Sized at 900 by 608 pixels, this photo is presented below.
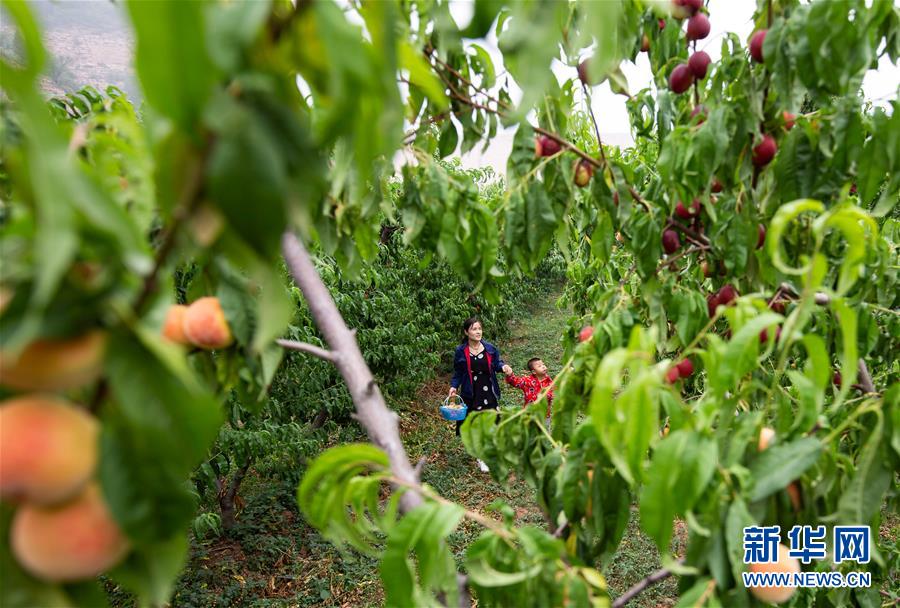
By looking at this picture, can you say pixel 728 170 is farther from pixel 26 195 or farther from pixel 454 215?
pixel 26 195

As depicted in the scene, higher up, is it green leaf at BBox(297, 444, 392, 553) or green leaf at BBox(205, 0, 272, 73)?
green leaf at BBox(205, 0, 272, 73)

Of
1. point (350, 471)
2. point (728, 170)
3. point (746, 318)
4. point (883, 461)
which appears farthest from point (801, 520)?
point (728, 170)

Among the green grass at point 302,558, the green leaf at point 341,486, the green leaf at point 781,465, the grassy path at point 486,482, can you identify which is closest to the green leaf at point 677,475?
the green leaf at point 781,465

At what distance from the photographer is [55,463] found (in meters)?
0.41

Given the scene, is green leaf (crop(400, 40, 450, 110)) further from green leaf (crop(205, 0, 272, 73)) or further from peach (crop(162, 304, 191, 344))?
peach (crop(162, 304, 191, 344))

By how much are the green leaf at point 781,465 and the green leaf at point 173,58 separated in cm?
71

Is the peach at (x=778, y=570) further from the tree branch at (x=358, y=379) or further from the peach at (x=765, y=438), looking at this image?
the tree branch at (x=358, y=379)

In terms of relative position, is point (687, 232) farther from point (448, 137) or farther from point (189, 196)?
point (189, 196)

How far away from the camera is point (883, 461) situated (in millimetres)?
765

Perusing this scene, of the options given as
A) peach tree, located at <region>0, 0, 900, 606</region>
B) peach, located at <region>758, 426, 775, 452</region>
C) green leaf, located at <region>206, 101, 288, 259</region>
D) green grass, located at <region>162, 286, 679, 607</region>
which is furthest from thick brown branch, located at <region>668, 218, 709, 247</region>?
green grass, located at <region>162, 286, 679, 607</region>

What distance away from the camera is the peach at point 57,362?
0.40 meters

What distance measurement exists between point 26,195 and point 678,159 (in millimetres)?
1088

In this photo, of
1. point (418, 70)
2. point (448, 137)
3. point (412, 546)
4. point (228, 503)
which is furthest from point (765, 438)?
point (228, 503)

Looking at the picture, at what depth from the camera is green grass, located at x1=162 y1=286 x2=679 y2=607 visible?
344 centimetres
